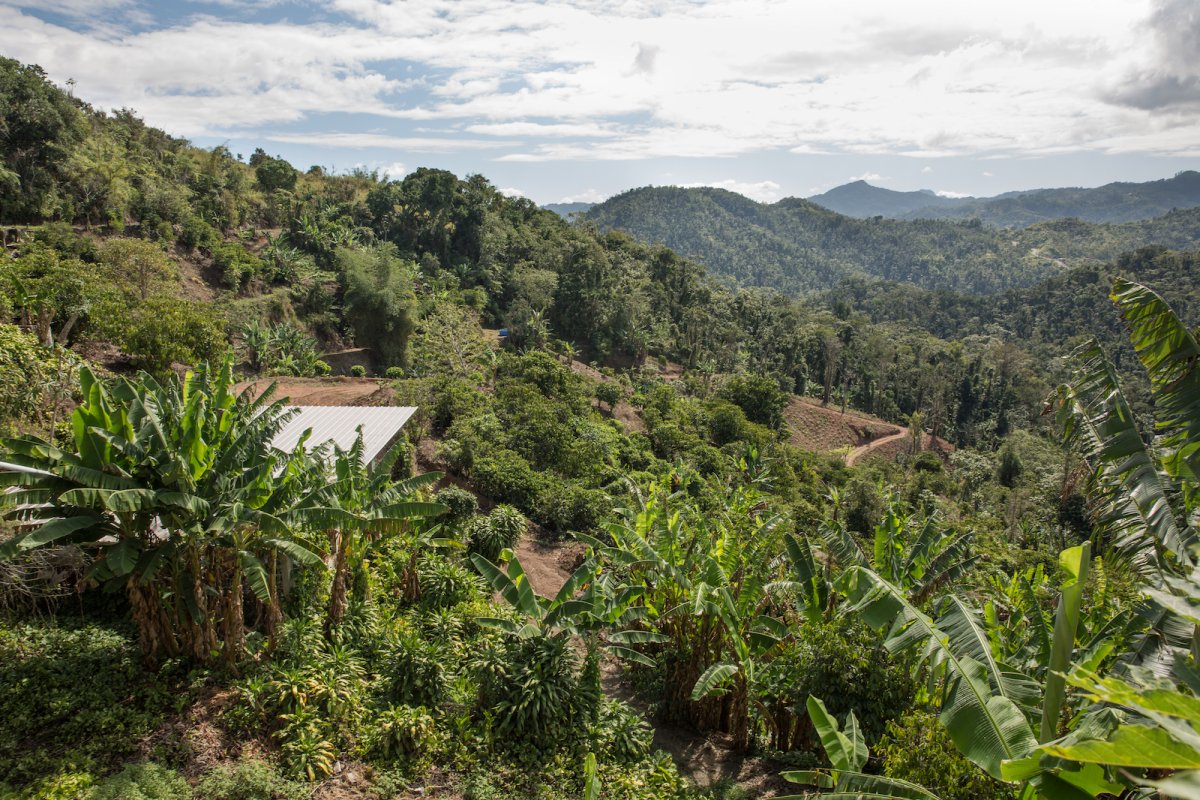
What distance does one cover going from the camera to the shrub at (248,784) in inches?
257

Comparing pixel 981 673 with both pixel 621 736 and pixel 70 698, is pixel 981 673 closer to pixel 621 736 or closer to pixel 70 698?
pixel 621 736

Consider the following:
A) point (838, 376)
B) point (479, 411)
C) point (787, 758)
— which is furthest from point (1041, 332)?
point (787, 758)

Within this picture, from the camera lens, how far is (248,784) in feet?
21.8

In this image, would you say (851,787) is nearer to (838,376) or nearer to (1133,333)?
(1133,333)

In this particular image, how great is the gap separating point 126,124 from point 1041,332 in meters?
111

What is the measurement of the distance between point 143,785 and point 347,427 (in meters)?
10.1

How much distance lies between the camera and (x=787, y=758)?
9.01 m

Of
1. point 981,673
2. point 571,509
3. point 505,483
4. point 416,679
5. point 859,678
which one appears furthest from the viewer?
point 505,483

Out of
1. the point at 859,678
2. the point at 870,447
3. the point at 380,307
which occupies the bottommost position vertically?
the point at 870,447

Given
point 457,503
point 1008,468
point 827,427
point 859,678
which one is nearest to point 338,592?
point 457,503

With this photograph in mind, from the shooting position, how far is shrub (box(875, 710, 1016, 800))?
19.0ft

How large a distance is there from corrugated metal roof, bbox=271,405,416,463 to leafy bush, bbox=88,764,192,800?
25.6 feet

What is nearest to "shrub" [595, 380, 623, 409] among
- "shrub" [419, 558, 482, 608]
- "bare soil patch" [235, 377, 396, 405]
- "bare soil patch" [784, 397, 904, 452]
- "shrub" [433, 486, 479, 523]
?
"bare soil patch" [235, 377, 396, 405]

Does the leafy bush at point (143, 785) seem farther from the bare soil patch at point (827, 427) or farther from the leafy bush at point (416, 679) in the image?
the bare soil patch at point (827, 427)
